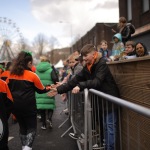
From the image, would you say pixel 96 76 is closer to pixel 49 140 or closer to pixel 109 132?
pixel 109 132

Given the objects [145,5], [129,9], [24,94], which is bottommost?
[24,94]

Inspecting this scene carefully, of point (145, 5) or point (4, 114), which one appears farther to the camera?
point (145, 5)

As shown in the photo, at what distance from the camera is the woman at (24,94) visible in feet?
15.9

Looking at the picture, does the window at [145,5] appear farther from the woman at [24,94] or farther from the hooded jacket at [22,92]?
the hooded jacket at [22,92]

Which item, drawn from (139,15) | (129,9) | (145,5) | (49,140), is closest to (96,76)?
(49,140)


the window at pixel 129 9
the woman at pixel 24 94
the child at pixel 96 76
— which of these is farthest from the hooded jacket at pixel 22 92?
the window at pixel 129 9

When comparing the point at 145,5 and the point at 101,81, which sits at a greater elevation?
the point at 145,5

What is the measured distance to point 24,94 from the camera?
485 centimetres

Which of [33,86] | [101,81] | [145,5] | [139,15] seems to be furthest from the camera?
[139,15]

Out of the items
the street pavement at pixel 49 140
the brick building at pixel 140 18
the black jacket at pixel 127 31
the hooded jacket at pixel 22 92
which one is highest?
the brick building at pixel 140 18

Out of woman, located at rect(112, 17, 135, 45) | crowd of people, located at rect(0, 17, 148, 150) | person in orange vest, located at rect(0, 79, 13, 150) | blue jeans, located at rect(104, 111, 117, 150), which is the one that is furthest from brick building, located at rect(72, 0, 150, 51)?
person in orange vest, located at rect(0, 79, 13, 150)

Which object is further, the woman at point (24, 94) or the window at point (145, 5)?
the window at point (145, 5)

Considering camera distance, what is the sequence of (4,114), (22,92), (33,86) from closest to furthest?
1. (4,114)
2. (22,92)
3. (33,86)

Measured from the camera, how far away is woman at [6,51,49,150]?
483 cm
